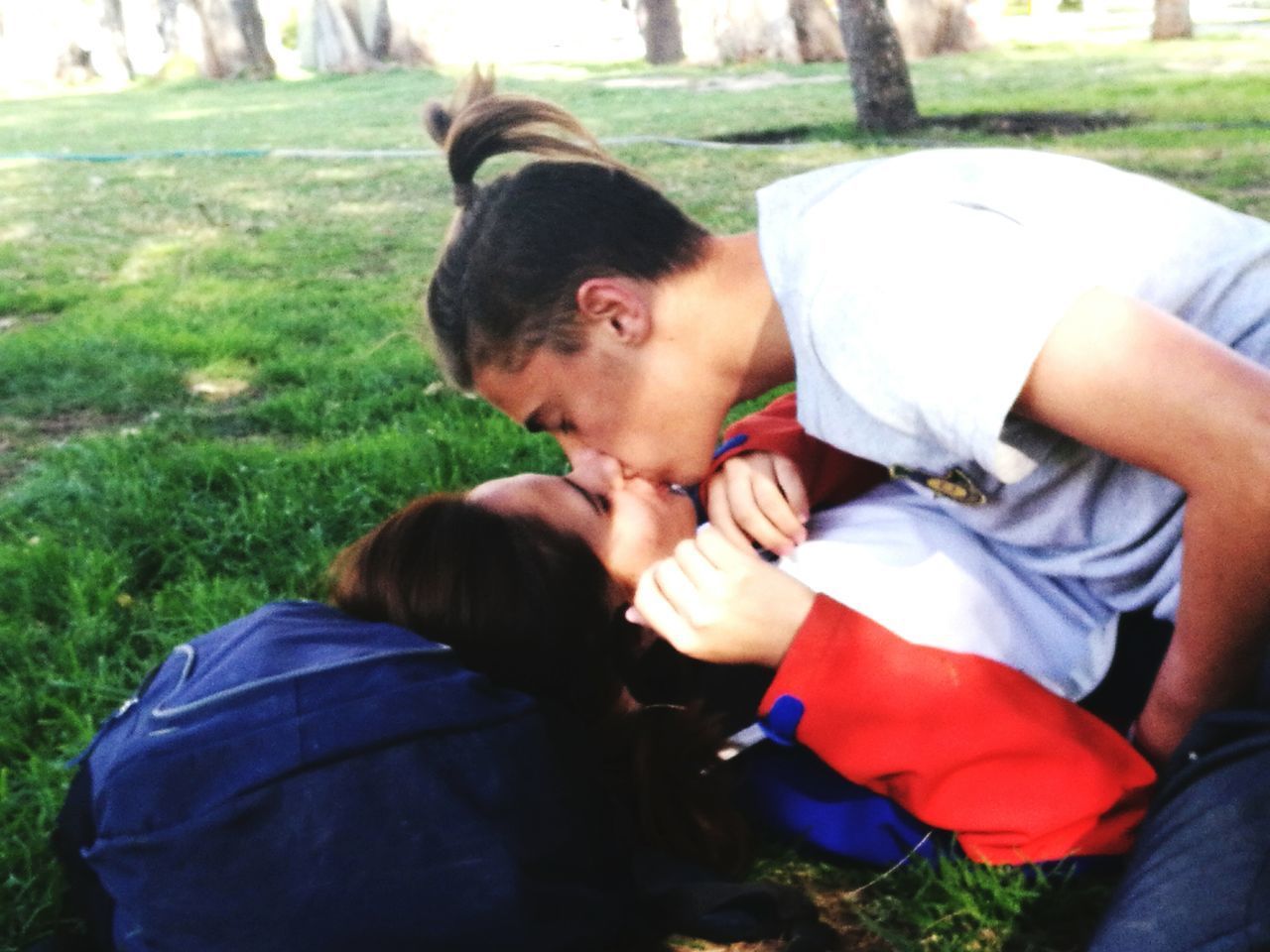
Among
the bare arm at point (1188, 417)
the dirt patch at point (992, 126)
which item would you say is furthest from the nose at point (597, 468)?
the dirt patch at point (992, 126)

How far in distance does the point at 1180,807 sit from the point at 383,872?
92 centimetres

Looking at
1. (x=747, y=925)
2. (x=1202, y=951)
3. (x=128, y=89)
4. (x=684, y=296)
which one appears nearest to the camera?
(x=1202, y=951)

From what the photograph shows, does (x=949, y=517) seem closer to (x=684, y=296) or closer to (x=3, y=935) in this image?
(x=684, y=296)

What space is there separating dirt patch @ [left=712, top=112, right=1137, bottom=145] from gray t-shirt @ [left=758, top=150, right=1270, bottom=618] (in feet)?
21.7

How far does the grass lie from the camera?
203 cm

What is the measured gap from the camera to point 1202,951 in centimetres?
123

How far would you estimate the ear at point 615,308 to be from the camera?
198 cm

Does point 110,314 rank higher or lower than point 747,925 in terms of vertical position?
higher

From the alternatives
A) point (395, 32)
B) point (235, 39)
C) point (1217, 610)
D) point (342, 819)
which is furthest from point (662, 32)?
point (342, 819)

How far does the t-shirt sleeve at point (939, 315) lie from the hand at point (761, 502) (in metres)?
0.56

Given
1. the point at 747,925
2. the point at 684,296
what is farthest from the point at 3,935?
the point at 684,296

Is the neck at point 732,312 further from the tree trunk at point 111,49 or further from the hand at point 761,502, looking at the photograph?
the tree trunk at point 111,49

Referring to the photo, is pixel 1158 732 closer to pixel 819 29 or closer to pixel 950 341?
pixel 950 341

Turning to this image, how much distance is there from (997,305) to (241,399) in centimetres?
303
